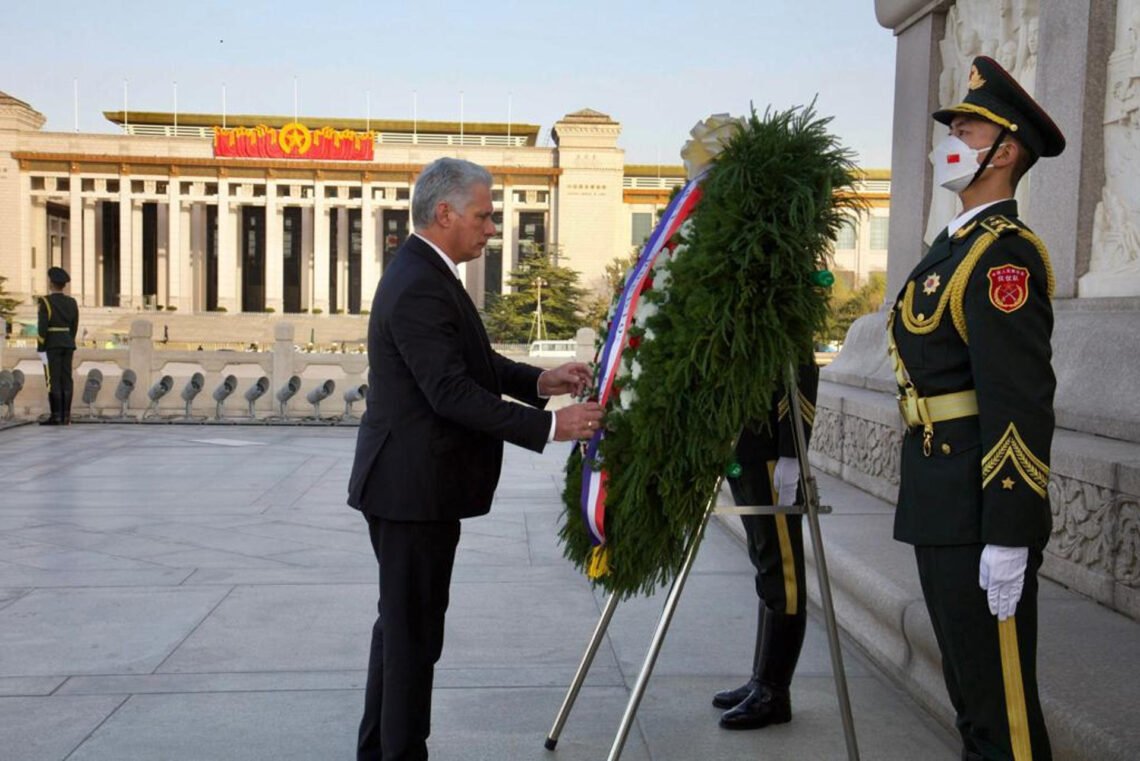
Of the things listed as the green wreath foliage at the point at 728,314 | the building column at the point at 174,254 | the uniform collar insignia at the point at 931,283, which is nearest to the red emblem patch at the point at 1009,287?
the uniform collar insignia at the point at 931,283

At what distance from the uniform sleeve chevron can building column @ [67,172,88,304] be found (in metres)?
75.6

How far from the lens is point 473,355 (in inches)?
125

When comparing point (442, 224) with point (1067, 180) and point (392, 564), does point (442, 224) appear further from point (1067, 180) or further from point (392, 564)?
point (1067, 180)

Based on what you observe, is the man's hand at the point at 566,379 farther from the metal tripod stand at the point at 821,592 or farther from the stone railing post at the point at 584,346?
the stone railing post at the point at 584,346

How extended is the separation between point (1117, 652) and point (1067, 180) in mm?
2672

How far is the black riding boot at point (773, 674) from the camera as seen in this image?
12.0ft

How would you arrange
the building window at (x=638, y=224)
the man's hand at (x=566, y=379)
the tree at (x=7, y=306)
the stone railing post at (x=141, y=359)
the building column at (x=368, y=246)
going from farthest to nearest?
1. the building window at (x=638, y=224)
2. the building column at (x=368, y=246)
3. the tree at (x=7, y=306)
4. the stone railing post at (x=141, y=359)
5. the man's hand at (x=566, y=379)

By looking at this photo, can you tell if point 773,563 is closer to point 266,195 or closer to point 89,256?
point 266,195

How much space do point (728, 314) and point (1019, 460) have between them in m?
0.77

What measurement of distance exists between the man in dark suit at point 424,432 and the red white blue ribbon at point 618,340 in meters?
0.09

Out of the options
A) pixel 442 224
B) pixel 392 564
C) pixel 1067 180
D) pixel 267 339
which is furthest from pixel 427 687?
pixel 267 339

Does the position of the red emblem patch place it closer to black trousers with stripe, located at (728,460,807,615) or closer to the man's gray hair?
black trousers with stripe, located at (728,460,807,615)

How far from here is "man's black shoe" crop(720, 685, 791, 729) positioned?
367 cm

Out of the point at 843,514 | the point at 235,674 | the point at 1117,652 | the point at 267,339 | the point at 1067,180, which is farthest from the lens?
the point at 267,339
